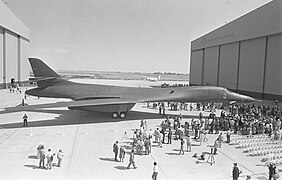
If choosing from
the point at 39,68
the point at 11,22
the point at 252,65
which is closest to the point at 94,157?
the point at 39,68

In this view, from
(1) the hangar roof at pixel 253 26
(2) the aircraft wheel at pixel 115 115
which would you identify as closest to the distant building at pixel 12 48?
(2) the aircraft wheel at pixel 115 115

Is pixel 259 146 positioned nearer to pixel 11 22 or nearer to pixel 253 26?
pixel 253 26

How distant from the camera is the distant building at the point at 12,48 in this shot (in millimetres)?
46531

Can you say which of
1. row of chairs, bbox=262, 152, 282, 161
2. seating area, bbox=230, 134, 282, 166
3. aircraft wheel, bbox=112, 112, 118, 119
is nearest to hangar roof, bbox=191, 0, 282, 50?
seating area, bbox=230, 134, 282, 166

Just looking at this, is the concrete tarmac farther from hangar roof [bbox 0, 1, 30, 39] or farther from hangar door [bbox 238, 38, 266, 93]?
hangar roof [bbox 0, 1, 30, 39]

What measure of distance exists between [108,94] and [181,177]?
44.0 ft

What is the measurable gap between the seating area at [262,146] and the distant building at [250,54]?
74.4 feet

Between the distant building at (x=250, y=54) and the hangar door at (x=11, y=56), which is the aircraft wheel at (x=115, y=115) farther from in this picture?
the hangar door at (x=11, y=56)

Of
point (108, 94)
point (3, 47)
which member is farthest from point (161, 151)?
point (3, 47)

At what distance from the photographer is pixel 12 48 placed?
176ft

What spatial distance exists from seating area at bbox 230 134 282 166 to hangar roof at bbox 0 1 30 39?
46384 millimetres

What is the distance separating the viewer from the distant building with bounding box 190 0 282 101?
3397 cm

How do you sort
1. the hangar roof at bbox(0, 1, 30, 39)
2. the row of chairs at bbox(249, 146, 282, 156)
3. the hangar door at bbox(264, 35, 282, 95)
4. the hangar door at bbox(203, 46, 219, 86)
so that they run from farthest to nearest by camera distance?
the hangar door at bbox(203, 46, 219, 86) → the hangar roof at bbox(0, 1, 30, 39) → the hangar door at bbox(264, 35, 282, 95) → the row of chairs at bbox(249, 146, 282, 156)

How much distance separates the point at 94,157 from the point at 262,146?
853 cm
